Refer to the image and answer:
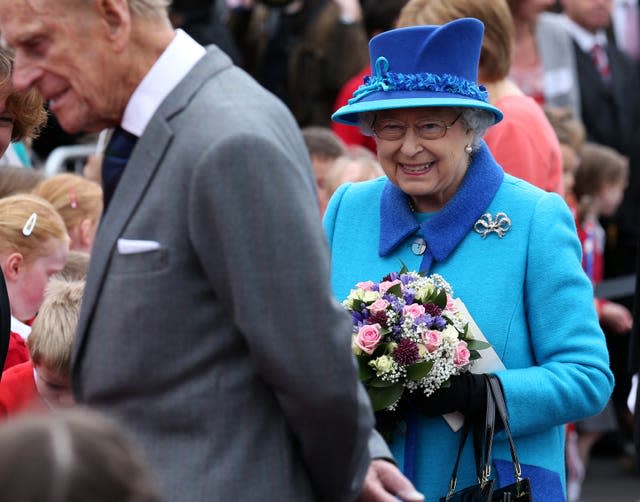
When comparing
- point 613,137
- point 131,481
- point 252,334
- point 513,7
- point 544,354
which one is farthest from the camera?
point 613,137

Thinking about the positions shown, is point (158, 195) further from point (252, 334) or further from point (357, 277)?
point (357, 277)

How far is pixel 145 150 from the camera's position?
8.27 feet

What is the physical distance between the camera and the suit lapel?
250 cm

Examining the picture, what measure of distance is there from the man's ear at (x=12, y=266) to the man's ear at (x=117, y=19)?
7.65 ft

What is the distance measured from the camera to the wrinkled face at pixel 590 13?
920cm

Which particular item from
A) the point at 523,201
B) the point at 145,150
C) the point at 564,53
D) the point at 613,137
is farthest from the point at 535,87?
the point at 145,150

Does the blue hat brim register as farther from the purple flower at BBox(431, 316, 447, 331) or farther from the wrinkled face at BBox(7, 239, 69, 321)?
the wrinkled face at BBox(7, 239, 69, 321)

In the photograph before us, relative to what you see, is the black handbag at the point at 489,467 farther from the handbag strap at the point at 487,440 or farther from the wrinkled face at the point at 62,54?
the wrinkled face at the point at 62,54

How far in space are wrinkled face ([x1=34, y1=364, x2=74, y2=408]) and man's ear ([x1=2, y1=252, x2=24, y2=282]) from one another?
815 millimetres

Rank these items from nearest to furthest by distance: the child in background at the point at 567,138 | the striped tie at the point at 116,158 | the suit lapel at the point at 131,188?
the suit lapel at the point at 131,188 < the striped tie at the point at 116,158 < the child in background at the point at 567,138

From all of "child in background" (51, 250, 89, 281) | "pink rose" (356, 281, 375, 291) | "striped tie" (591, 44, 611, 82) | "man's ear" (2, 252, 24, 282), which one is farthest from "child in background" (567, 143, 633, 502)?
"pink rose" (356, 281, 375, 291)

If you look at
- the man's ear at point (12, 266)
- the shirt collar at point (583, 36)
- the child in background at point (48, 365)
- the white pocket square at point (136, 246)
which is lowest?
the shirt collar at point (583, 36)

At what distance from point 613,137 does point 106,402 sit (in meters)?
7.48

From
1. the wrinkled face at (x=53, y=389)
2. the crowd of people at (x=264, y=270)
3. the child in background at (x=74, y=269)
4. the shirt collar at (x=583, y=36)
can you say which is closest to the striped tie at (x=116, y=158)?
the crowd of people at (x=264, y=270)
